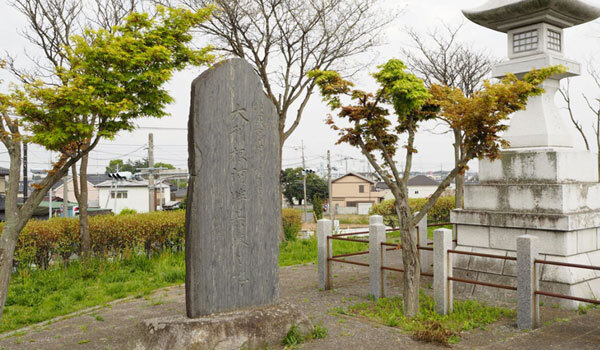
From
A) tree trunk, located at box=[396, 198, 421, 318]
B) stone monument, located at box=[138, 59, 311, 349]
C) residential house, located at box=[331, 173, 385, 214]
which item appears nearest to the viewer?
stone monument, located at box=[138, 59, 311, 349]

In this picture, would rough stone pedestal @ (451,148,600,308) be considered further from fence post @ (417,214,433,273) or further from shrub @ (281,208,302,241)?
shrub @ (281,208,302,241)

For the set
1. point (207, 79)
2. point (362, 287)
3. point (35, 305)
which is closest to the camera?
point (207, 79)

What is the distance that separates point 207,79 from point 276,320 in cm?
294

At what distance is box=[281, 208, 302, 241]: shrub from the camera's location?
1678 cm

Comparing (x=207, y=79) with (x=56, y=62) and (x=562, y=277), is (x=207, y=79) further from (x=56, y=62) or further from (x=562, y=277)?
(x=56, y=62)

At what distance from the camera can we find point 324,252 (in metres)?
8.56

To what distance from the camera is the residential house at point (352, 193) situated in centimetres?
5475

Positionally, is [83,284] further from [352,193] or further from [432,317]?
[352,193]

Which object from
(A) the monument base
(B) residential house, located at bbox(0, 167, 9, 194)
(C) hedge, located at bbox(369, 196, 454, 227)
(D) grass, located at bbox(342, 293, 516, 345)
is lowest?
(D) grass, located at bbox(342, 293, 516, 345)

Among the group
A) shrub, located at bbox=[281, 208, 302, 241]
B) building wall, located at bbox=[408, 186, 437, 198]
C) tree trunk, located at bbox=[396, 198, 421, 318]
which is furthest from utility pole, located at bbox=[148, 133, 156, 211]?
building wall, located at bbox=[408, 186, 437, 198]

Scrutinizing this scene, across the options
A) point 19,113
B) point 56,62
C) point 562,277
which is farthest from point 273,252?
point 56,62

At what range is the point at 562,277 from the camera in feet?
24.0

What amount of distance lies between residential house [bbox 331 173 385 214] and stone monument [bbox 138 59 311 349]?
159 ft

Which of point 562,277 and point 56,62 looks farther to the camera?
point 56,62
